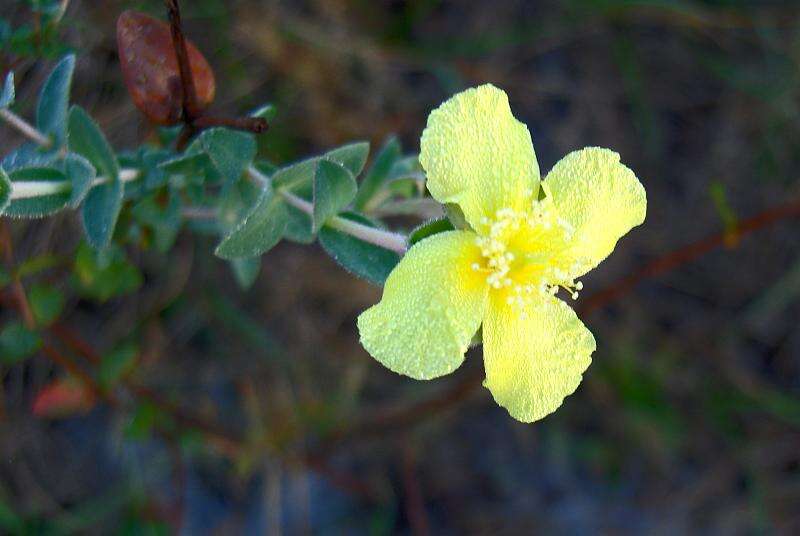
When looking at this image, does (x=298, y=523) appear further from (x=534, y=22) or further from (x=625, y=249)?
(x=534, y=22)

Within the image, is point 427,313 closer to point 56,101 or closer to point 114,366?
point 56,101

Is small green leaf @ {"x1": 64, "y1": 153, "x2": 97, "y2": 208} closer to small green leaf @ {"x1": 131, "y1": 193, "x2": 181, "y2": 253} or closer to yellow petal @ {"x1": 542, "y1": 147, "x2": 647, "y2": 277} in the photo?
small green leaf @ {"x1": 131, "y1": 193, "x2": 181, "y2": 253}

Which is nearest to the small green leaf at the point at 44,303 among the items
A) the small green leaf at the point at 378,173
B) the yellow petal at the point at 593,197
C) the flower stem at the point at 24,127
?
the flower stem at the point at 24,127

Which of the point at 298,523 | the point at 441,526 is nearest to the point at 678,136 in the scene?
the point at 441,526

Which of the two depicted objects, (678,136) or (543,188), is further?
(678,136)

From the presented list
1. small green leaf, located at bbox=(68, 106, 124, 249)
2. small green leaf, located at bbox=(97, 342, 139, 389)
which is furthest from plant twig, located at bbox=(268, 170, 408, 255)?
small green leaf, located at bbox=(97, 342, 139, 389)

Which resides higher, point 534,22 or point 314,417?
point 534,22
